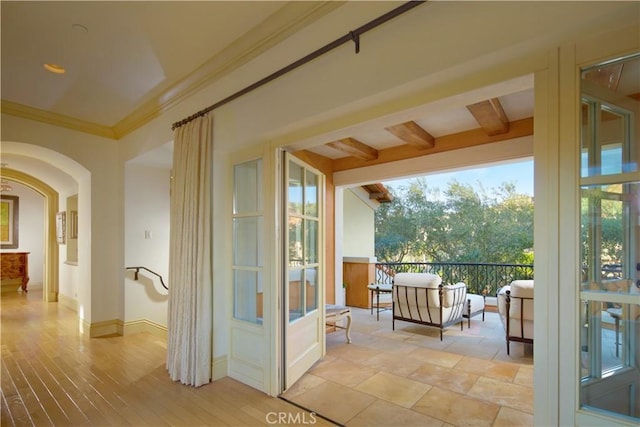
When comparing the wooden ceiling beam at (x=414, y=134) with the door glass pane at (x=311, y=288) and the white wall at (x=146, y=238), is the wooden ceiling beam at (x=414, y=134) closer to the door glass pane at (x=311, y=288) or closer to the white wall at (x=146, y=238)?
the door glass pane at (x=311, y=288)

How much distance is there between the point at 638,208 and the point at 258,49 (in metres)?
2.63

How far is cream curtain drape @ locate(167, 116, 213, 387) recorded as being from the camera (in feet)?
9.99

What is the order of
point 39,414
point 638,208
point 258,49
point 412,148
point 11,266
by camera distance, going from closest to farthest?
1. point 638,208
2. point 39,414
3. point 258,49
4. point 412,148
5. point 11,266

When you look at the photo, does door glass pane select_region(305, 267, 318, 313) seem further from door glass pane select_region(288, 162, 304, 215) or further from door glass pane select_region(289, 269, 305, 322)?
door glass pane select_region(288, 162, 304, 215)

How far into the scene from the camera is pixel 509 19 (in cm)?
157

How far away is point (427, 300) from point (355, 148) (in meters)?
A: 2.37

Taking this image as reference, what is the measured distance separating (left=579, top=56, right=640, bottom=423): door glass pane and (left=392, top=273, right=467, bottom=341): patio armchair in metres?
2.87

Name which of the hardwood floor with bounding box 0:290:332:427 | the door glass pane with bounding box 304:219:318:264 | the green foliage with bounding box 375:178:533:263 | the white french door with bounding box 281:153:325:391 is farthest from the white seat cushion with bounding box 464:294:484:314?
the green foliage with bounding box 375:178:533:263

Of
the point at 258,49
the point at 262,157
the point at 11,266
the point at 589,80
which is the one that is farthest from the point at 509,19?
the point at 11,266

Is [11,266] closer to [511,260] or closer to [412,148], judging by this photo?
[412,148]

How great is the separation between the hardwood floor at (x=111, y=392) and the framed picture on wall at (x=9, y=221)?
5564mm

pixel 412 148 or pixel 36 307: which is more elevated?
pixel 412 148

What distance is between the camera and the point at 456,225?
41.1 ft

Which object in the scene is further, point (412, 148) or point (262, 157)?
point (412, 148)
